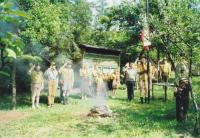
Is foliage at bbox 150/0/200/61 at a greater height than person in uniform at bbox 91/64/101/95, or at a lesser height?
greater

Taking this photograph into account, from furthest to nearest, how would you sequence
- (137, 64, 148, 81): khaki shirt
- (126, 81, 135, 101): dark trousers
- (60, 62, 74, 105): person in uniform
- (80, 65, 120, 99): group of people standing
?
(80, 65, 120, 99): group of people standing < (60, 62, 74, 105): person in uniform < (126, 81, 135, 101): dark trousers < (137, 64, 148, 81): khaki shirt

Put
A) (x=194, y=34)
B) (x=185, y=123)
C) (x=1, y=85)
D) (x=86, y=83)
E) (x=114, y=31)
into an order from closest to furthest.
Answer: (x=194, y=34)
(x=185, y=123)
(x=86, y=83)
(x=1, y=85)
(x=114, y=31)

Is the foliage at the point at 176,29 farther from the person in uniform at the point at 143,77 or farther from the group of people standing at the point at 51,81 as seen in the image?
the group of people standing at the point at 51,81

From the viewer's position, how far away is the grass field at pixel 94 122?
41.8ft

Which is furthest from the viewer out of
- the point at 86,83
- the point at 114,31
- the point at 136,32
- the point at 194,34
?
the point at 114,31

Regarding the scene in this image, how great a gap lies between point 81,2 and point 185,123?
25363mm

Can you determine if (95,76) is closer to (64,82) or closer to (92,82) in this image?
(92,82)

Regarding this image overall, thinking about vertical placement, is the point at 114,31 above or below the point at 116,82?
above

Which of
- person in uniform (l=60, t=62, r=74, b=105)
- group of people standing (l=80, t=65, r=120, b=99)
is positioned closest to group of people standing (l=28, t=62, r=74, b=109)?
person in uniform (l=60, t=62, r=74, b=105)

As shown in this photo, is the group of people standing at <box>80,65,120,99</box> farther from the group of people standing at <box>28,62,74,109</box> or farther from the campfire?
the campfire

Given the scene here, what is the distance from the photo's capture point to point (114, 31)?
4294 cm

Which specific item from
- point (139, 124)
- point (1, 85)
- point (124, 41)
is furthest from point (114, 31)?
point (139, 124)

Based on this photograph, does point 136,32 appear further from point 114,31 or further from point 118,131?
point 118,131

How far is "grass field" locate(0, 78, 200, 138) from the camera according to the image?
1275 cm
